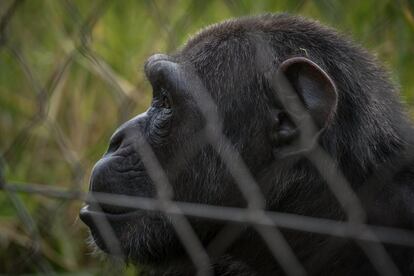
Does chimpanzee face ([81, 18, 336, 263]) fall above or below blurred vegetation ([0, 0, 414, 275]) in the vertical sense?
below

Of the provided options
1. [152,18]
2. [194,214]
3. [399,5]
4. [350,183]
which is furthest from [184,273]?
[152,18]

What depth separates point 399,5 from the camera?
2.96 metres

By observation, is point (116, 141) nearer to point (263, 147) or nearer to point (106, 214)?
point (106, 214)

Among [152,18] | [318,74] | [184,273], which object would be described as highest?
[152,18]

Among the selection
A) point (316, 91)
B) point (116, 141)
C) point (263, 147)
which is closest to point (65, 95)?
point (116, 141)

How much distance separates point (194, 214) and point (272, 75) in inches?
16.1

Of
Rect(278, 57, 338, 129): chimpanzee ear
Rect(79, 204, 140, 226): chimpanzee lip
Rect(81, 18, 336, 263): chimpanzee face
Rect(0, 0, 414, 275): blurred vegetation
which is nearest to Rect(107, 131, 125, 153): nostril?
Rect(81, 18, 336, 263): chimpanzee face

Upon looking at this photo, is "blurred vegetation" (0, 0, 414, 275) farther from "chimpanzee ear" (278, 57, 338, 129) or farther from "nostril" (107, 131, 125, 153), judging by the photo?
"chimpanzee ear" (278, 57, 338, 129)

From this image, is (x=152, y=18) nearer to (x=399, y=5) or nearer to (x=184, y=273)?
(x=399, y=5)

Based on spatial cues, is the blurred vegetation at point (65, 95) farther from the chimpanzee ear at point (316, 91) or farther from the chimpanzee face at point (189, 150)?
the chimpanzee ear at point (316, 91)

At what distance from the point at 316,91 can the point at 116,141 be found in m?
0.55

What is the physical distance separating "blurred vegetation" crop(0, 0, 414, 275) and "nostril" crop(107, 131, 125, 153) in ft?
3.58

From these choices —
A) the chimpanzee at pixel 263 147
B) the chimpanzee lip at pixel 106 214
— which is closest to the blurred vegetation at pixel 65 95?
the chimpanzee at pixel 263 147

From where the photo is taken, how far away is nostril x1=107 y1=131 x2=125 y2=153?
7.89ft
